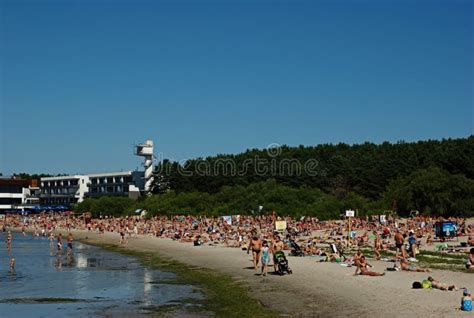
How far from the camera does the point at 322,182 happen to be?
304 feet

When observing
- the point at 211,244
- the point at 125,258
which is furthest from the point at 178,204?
the point at 125,258

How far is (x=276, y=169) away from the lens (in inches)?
3878

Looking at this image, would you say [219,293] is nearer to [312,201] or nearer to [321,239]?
[321,239]

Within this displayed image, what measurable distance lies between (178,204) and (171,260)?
55955mm

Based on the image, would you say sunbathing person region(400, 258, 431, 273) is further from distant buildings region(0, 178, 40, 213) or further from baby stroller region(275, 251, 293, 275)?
distant buildings region(0, 178, 40, 213)

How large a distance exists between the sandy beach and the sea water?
283 centimetres

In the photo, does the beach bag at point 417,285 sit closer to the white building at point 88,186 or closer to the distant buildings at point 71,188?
the distant buildings at point 71,188

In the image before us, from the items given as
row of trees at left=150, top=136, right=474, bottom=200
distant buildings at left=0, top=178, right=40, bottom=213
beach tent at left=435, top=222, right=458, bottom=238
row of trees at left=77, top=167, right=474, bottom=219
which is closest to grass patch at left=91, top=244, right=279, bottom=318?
beach tent at left=435, top=222, right=458, bottom=238

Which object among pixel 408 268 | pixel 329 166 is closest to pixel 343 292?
pixel 408 268

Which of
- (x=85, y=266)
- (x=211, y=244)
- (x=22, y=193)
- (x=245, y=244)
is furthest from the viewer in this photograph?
(x=22, y=193)

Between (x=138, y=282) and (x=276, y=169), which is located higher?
(x=276, y=169)

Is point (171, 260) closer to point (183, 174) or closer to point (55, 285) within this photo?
point (55, 285)

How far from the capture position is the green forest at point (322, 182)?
6531 cm

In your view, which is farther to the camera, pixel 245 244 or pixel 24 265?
pixel 245 244
